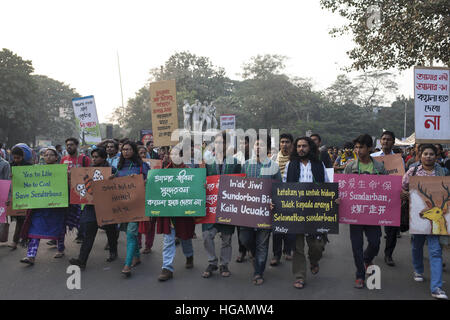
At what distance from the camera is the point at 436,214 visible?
4.38m

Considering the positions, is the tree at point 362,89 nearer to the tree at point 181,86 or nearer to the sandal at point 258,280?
the tree at point 181,86

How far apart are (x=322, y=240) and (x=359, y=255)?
1.51 ft

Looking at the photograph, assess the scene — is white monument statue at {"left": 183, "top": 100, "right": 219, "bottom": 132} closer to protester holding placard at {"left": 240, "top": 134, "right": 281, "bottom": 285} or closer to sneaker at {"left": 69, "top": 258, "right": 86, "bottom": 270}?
sneaker at {"left": 69, "top": 258, "right": 86, "bottom": 270}

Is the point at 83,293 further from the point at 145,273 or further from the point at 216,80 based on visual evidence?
the point at 216,80

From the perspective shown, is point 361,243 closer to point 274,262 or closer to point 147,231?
point 274,262

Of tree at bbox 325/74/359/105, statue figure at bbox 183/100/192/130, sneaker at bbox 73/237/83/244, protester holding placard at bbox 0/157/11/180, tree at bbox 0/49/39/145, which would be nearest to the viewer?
protester holding placard at bbox 0/157/11/180

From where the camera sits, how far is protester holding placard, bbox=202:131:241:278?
5.08 m

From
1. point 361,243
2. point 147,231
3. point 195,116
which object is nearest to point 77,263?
point 147,231

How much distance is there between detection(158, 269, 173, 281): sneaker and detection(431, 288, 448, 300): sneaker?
9.94 feet

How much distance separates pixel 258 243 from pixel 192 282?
94 cm

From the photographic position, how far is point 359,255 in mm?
4637

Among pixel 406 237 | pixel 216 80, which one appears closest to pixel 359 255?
pixel 406 237

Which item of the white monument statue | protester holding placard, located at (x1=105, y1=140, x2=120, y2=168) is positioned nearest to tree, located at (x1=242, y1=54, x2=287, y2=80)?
the white monument statue

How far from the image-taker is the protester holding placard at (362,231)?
15.2 feet
